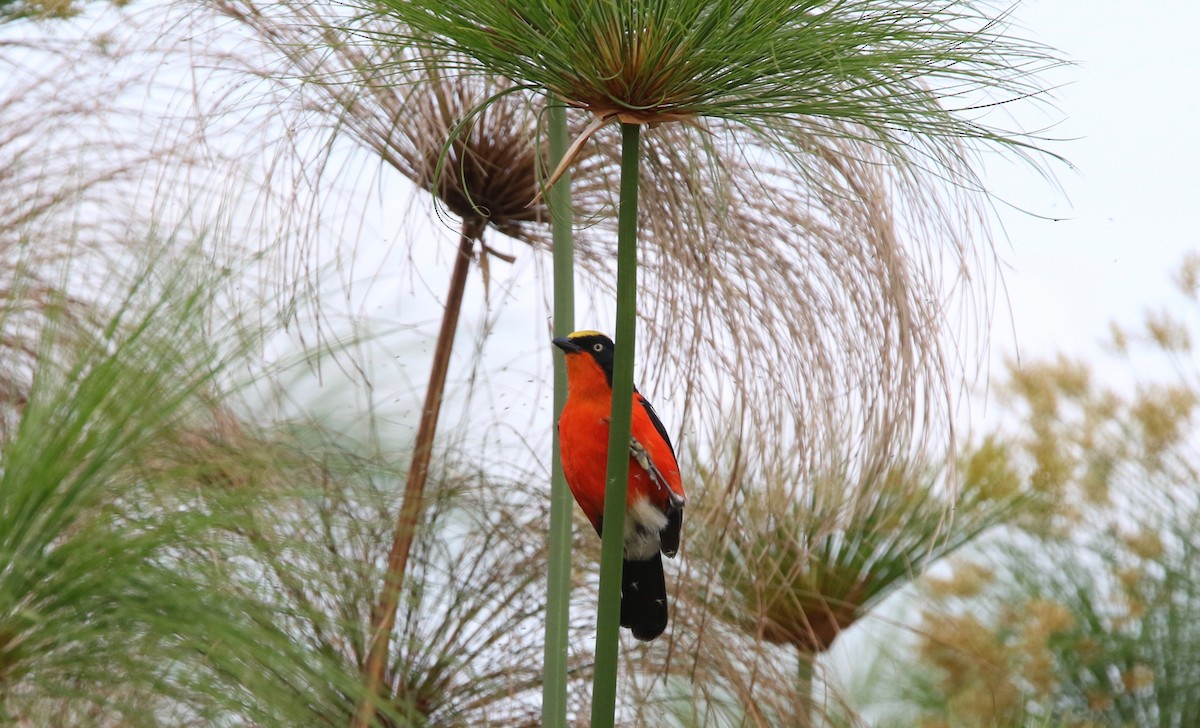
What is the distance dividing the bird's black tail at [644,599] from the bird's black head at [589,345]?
0.24 metres

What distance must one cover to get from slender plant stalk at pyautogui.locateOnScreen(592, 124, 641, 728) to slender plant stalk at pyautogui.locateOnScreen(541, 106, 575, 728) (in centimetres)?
21

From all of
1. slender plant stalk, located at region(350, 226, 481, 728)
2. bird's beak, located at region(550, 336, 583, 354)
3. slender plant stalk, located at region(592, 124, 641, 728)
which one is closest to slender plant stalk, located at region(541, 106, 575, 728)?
bird's beak, located at region(550, 336, 583, 354)

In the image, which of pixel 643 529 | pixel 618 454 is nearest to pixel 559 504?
pixel 643 529

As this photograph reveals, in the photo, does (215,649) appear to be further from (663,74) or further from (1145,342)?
(1145,342)

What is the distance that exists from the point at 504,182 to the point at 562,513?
0.59 metres

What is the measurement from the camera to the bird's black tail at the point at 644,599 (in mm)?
1409

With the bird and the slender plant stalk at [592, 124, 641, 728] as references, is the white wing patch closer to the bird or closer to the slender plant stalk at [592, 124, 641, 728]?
the bird

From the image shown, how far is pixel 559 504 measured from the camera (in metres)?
1.46

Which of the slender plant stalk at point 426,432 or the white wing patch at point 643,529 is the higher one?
the slender plant stalk at point 426,432

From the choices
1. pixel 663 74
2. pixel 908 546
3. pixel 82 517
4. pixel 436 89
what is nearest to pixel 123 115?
pixel 436 89

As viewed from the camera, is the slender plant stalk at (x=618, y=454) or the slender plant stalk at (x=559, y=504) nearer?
the slender plant stalk at (x=618, y=454)

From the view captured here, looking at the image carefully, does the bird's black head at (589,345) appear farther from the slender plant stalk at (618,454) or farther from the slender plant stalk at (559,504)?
the slender plant stalk at (618,454)

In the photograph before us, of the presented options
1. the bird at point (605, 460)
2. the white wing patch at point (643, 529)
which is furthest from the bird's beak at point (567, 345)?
the white wing patch at point (643, 529)

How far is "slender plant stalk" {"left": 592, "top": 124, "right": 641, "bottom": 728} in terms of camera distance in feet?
3.65
